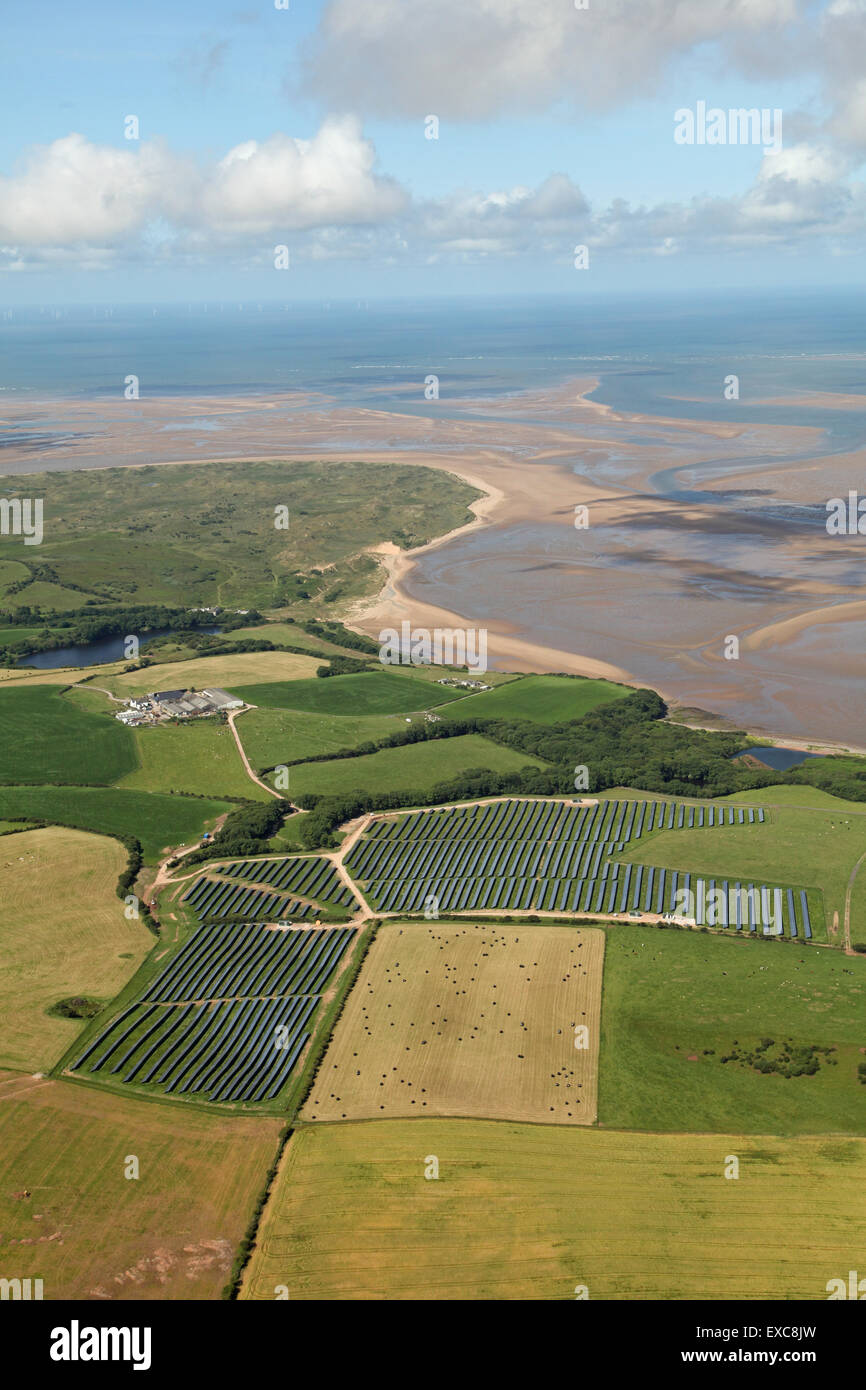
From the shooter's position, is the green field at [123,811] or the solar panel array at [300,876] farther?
the green field at [123,811]

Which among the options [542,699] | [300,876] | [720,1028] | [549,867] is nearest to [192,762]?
[300,876]

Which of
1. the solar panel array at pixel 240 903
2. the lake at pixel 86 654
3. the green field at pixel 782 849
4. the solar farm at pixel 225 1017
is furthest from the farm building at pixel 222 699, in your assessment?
the green field at pixel 782 849

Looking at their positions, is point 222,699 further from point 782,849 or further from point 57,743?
point 782,849

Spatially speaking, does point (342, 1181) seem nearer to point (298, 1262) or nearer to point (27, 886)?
point (298, 1262)

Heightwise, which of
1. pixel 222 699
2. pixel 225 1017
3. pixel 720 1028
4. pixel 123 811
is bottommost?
pixel 720 1028

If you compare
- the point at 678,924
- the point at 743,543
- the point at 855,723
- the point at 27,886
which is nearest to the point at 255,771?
the point at 27,886

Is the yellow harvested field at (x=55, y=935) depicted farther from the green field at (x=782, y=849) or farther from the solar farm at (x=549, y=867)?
the green field at (x=782, y=849)

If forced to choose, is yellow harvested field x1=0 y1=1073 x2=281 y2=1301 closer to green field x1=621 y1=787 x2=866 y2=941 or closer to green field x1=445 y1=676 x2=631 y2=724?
green field x1=621 y1=787 x2=866 y2=941
